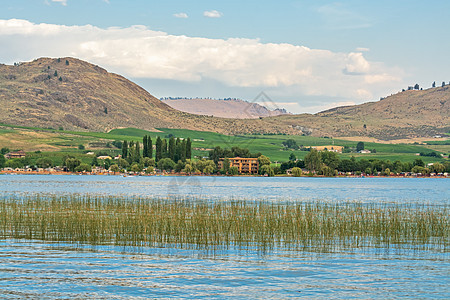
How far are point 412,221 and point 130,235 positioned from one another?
20669 millimetres

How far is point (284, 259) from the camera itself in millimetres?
30406

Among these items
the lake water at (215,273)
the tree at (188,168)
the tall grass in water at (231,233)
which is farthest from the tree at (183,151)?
the lake water at (215,273)

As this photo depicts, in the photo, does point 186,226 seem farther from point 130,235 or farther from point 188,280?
point 188,280

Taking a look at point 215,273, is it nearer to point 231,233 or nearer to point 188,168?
point 231,233

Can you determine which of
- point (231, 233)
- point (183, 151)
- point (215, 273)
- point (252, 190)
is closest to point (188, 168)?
point (183, 151)

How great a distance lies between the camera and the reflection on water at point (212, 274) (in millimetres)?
23719

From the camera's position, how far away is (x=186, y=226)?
129 feet

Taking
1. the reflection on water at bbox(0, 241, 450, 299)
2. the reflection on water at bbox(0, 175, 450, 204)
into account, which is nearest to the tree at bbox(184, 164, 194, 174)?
the reflection on water at bbox(0, 175, 450, 204)

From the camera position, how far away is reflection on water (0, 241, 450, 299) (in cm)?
2372

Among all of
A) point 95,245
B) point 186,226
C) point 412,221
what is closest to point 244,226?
point 186,226

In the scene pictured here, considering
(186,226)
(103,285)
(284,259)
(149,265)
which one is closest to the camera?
(103,285)

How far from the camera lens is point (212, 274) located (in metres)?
26.7

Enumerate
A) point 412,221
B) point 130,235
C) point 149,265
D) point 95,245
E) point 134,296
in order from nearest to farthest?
point 134,296 < point 149,265 < point 95,245 < point 130,235 < point 412,221

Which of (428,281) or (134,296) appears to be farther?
(428,281)
